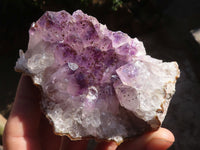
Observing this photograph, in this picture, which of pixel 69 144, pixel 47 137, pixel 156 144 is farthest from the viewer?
pixel 47 137

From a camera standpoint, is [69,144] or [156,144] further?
[69,144]

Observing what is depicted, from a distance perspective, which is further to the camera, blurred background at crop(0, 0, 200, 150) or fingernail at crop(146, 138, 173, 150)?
blurred background at crop(0, 0, 200, 150)

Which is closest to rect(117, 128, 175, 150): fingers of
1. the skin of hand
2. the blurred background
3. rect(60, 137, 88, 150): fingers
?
the skin of hand

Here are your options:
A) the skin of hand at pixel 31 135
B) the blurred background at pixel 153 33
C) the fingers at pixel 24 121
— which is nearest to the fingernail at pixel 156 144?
the skin of hand at pixel 31 135

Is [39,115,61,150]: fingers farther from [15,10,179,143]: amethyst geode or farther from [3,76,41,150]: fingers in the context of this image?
[15,10,179,143]: amethyst geode

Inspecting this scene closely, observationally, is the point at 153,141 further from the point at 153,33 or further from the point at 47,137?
the point at 153,33

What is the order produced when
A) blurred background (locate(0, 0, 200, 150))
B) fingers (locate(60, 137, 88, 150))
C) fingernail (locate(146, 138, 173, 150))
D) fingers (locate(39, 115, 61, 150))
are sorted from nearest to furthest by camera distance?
fingernail (locate(146, 138, 173, 150)) < fingers (locate(60, 137, 88, 150)) < fingers (locate(39, 115, 61, 150)) < blurred background (locate(0, 0, 200, 150))

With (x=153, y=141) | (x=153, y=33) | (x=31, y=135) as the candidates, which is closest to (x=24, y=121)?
(x=31, y=135)
